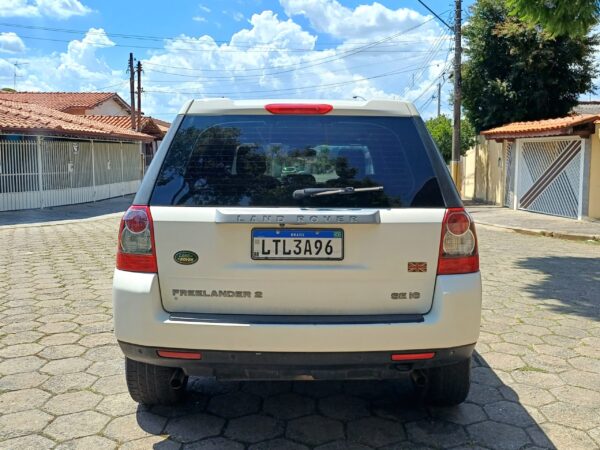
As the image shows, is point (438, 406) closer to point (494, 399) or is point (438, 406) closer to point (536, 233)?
point (494, 399)

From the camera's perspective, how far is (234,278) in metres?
2.56

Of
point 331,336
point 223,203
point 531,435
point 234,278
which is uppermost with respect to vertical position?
point 223,203

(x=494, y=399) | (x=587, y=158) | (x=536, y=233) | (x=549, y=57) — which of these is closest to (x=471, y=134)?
(x=549, y=57)

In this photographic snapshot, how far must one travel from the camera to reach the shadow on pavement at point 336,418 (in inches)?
112

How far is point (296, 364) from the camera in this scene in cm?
254

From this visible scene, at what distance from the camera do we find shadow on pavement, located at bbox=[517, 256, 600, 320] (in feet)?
18.2

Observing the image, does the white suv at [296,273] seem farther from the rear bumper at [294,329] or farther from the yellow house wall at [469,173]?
the yellow house wall at [469,173]

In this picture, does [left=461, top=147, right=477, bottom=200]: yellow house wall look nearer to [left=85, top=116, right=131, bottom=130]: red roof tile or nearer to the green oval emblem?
[left=85, top=116, right=131, bottom=130]: red roof tile

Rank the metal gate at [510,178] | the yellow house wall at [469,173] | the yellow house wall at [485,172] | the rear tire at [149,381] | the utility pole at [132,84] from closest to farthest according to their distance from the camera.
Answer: the rear tire at [149,381] < the metal gate at [510,178] < the yellow house wall at [485,172] < the yellow house wall at [469,173] < the utility pole at [132,84]

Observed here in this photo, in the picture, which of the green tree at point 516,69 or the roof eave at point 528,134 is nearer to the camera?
the roof eave at point 528,134

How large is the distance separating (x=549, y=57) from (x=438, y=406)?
18.5 meters

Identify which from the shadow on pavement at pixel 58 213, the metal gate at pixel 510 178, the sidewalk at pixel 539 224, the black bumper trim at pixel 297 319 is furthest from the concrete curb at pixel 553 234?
the shadow on pavement at pixel 58 213

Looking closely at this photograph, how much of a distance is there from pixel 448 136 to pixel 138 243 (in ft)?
87.8

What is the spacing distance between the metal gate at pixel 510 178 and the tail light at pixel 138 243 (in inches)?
661
